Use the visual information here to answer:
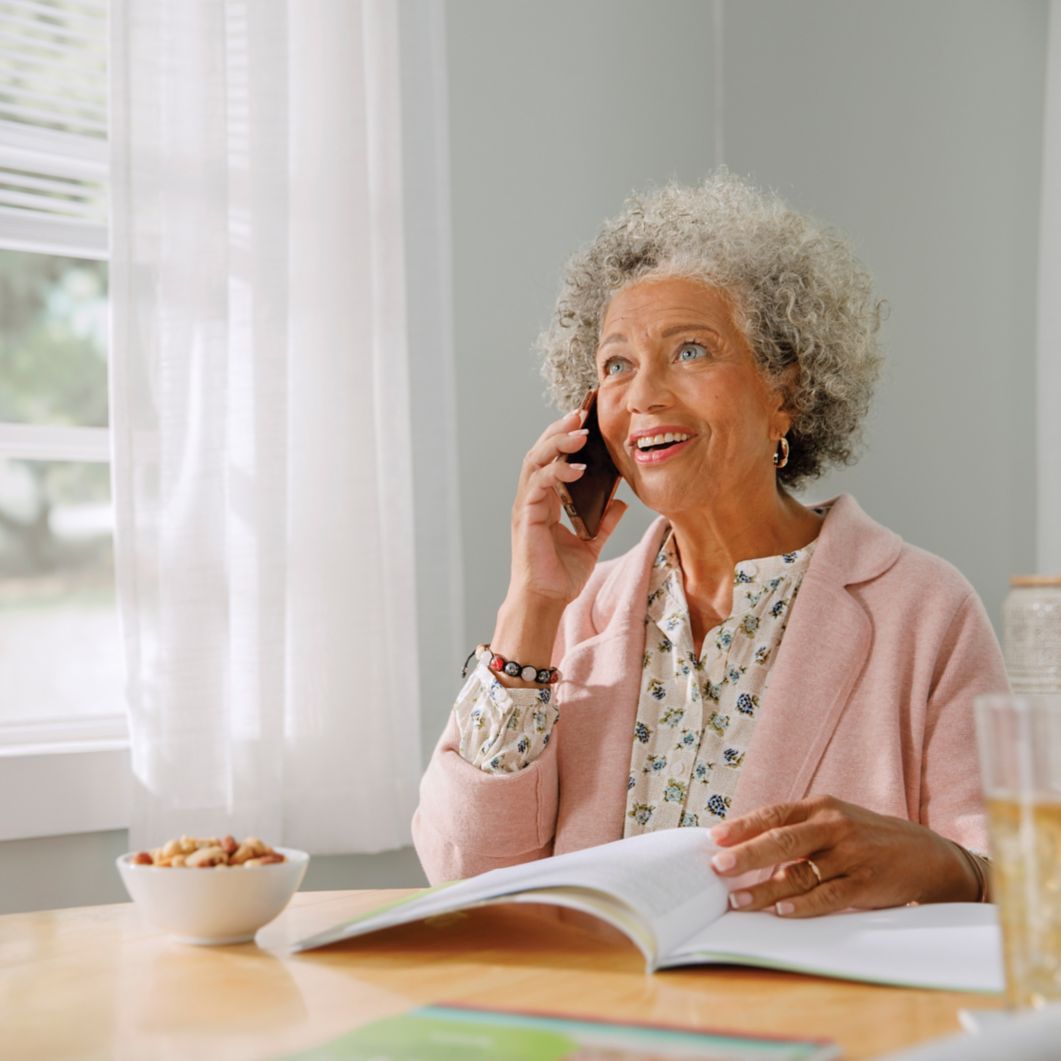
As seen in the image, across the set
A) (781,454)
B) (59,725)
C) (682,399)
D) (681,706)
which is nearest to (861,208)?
(781,454)

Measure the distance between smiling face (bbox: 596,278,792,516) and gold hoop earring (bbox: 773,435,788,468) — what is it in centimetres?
6

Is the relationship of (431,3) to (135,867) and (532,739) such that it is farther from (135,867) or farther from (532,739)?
(135,867)

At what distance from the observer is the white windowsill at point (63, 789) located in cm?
206

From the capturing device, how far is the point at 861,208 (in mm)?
3041

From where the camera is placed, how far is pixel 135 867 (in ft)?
3.49

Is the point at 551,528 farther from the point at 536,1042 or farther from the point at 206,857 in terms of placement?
the point at 536,1042

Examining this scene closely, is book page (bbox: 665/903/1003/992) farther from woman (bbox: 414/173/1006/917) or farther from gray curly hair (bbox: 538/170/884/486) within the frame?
gray curly hair (bbox: 538/170/884/486)

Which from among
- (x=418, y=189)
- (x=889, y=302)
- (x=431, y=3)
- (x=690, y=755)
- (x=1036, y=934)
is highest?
(x=431, y=3)

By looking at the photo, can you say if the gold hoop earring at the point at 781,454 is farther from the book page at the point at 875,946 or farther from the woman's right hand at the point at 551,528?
the book page at the point at 875,946

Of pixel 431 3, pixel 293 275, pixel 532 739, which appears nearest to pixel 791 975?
pixel 532 739

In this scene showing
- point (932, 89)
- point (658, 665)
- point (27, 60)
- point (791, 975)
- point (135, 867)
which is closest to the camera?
point (791, 975)

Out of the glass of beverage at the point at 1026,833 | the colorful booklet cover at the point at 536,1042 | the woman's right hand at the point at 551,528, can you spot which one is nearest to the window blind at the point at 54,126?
the woman's right hand at the point at 551,528

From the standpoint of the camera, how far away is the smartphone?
1.95m

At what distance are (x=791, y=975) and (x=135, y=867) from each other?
512mm
